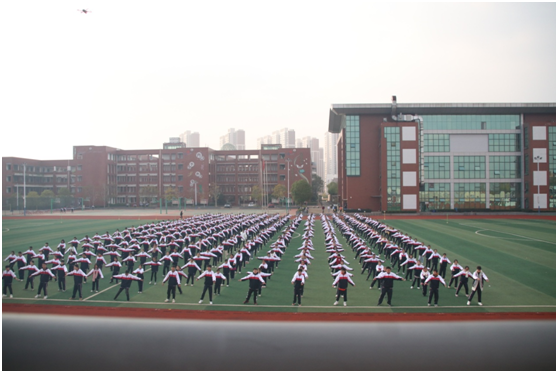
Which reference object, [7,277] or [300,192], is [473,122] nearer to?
[300,192]

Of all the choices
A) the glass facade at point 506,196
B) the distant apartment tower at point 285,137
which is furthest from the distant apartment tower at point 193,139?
the glass facade at point 506,196

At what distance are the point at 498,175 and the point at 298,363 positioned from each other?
54673 millimetres

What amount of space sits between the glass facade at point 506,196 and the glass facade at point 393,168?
1382 cm

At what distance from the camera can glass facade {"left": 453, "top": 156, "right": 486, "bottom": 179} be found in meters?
51.6

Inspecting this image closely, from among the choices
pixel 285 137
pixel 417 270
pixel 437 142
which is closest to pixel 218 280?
pixel 417 270

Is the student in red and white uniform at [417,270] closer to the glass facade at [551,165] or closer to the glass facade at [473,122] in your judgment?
the glass facade at [473,122]

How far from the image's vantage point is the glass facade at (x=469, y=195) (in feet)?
170

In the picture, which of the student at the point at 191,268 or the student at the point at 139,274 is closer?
the student at the point at 139,274

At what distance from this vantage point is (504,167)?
51.5 metres

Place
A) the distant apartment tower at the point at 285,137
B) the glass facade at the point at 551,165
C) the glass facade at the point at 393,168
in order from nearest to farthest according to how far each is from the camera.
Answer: the glass facade at the point at 551,165, the glass facade at the point at 393,168, the distant apartment tower at the point at 285,137

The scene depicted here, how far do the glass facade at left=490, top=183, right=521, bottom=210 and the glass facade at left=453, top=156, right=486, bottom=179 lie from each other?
256 cm

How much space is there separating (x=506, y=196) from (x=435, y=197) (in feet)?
30.8

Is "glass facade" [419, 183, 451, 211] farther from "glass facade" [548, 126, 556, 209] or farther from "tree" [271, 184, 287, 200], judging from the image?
"tree" [271, 184, 287, 200]

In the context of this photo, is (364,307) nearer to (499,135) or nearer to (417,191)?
(417,191)
